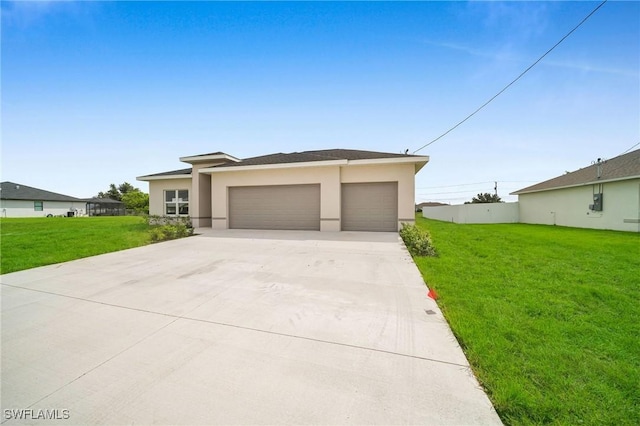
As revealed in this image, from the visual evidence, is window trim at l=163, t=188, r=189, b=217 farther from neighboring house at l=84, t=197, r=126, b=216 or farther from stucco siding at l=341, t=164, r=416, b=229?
neighboring house at l=84, t=197, r=126, b=216

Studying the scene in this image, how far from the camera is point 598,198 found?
1452 centimetres

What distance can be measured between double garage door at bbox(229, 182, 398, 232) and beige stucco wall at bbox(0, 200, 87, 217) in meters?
37.0

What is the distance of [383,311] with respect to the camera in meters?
3.40

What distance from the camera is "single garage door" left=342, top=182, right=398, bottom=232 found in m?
11.4

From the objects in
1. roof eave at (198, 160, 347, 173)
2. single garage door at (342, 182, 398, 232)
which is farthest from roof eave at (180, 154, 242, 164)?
single garage door at (342, 182, 398, 232)

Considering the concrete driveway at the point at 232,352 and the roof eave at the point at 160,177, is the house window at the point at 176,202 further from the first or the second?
the concrete driveway at the point at 232,352

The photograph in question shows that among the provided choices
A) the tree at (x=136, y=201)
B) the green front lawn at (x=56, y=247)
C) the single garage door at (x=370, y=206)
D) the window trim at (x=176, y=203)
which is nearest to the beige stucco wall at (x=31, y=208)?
the tree at (x=136, y=201)

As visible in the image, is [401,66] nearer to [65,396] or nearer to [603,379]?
[603,379]

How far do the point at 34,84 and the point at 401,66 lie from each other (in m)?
15.0

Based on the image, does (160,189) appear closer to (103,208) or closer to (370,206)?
(370,206)

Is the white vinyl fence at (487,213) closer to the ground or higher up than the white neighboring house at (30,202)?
closer to the ground

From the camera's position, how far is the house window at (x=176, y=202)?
48.6 feet

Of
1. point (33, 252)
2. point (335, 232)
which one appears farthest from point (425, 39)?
point (33, 252)

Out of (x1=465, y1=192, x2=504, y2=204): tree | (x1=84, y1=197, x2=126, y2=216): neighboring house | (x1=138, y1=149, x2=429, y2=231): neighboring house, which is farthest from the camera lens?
(x1=84, y1=197, x2=126, y2=216): neighboring house
